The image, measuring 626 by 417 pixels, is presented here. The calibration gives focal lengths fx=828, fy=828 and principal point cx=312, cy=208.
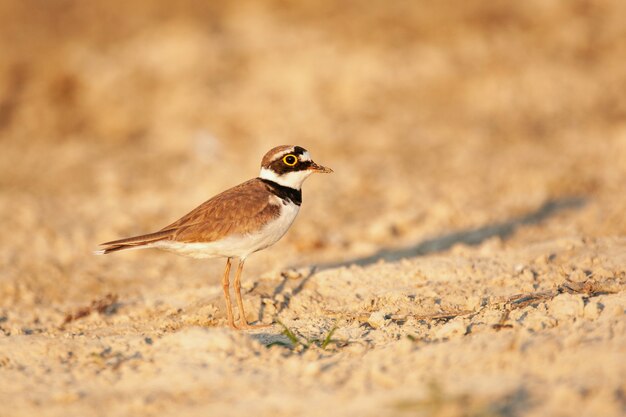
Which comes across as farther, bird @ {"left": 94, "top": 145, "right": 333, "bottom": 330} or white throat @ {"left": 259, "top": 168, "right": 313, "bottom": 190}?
white throat @ {"left": 259, "top": 168, "right": 313, "bottom": 190}

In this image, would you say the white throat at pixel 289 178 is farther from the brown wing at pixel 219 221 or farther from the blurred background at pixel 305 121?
the blurred background at pixel 305 121

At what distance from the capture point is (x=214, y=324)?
530 cm

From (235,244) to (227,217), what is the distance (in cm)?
19

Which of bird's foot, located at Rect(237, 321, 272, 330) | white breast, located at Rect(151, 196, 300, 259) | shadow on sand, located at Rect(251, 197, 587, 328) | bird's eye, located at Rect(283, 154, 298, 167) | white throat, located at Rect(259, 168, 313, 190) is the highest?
bird's eye, located at Rect(283, 154, 298, 167)

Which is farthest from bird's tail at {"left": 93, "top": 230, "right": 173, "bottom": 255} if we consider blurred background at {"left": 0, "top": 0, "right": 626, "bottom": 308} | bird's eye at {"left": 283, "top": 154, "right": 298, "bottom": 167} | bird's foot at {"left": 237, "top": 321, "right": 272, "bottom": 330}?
blurred background at {"left": 0, "top": 0, "right": 626, "bottom": 308}

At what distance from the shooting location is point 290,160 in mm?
5676

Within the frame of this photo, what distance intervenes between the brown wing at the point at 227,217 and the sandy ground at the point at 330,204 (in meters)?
0.58

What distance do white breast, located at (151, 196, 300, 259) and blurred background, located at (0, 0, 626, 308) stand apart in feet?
5.78

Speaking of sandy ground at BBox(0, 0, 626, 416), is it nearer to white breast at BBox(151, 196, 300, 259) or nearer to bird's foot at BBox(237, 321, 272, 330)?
bird's foot at BBox(237, 321, 272, 330)

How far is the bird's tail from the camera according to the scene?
5.14m

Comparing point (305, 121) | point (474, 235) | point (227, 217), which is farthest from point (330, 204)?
point (227, 217)

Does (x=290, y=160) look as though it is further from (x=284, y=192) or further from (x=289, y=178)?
(x=284, y=192)

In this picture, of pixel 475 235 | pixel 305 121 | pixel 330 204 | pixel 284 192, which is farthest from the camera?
pixel 305 121

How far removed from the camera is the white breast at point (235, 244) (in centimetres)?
518
